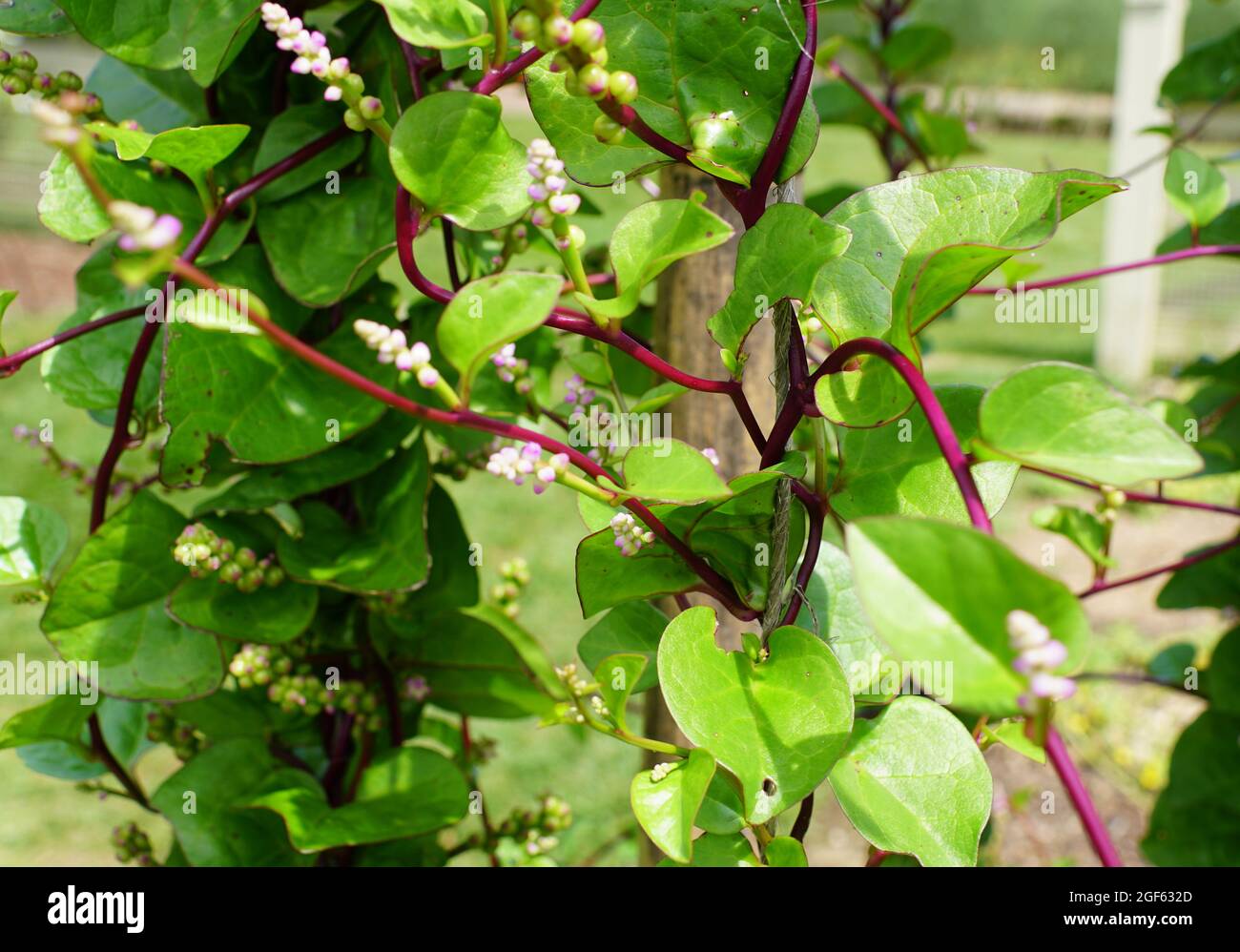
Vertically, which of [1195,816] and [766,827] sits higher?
[766,827]

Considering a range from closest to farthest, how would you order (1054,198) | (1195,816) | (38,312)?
1. (1054,198)
2. (1195,816)
3. (38,312)

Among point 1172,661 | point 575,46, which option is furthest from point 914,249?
point 1172,661

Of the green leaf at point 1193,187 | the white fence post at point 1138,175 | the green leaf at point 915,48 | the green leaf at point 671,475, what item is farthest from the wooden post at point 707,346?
the white fence post at point 1138,175

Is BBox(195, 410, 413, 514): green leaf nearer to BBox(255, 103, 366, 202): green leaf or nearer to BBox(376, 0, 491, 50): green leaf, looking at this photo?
BBox(255, 103, 366, 202): green leaf

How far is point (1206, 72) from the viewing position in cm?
105

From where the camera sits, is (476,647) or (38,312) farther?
(38,312)

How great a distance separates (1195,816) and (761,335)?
2.43 feet

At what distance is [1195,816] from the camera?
3.43 feet

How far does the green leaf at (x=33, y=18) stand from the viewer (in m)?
0.59

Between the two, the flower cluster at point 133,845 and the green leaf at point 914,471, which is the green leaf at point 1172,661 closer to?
the green leaf at point 914,471

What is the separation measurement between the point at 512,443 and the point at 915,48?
716 mm

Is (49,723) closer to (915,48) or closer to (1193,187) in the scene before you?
(1193,187)
